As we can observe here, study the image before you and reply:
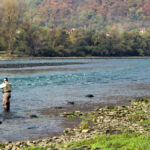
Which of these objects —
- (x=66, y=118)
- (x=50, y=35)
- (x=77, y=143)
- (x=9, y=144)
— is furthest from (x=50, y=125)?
(x=50, y=35)

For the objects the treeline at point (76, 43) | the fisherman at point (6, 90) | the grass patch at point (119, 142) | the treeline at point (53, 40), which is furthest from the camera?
the treeline at point (76, 43)

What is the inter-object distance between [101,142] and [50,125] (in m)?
7.27

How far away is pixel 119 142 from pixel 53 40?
136 m

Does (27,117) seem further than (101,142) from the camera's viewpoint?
Yes

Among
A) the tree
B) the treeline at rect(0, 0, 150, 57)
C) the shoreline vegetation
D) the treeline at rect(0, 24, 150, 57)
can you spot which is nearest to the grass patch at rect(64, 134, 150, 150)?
the shoreline vegetation

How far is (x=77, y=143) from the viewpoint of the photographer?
1410 cm

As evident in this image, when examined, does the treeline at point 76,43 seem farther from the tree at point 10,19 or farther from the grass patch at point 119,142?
the grass patch at point 119,142

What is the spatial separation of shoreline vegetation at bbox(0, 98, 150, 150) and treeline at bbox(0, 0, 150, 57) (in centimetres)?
11023

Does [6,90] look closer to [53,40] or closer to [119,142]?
[119,142]

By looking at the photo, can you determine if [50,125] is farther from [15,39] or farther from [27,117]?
[15,39]

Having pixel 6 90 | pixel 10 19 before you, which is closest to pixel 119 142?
pixel 6 90

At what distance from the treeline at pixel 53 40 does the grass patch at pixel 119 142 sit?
379 feet

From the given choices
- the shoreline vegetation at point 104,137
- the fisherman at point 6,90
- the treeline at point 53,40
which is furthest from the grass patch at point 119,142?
the treeline at point 53,40

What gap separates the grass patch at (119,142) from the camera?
1261cm
